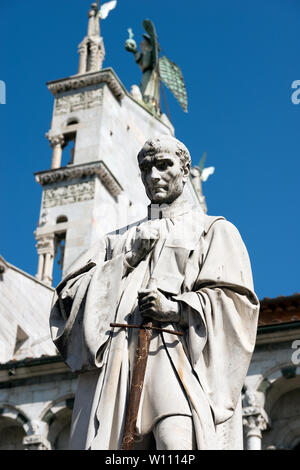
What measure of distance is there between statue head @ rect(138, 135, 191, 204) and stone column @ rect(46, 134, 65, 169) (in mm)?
39045

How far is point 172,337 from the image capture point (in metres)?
5.75

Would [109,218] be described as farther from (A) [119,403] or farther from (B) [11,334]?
(A) [119,403]

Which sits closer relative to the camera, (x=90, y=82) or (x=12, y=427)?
(x=12, y=427)

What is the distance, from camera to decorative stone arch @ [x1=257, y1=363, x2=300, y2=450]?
Result: 72.7ft

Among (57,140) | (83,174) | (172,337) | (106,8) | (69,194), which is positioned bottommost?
(172,337)

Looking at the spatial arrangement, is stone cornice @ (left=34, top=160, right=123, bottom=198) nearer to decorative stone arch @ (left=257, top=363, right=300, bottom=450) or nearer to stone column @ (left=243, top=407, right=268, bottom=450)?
decorative stone arch @ (left=257, top=363, right=300, bottom=450)

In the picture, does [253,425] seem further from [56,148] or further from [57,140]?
[57,140]

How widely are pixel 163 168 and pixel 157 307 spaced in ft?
3.60

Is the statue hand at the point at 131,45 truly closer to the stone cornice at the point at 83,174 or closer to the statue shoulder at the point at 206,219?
the stone cornice at the point at 83,174

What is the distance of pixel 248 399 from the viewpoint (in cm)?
2195

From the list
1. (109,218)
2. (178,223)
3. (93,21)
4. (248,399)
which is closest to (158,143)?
(178,223)

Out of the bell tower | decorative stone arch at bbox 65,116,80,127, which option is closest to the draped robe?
the bell tower

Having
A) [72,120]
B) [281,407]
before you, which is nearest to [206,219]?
[281,407]

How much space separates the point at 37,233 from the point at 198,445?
128ft
